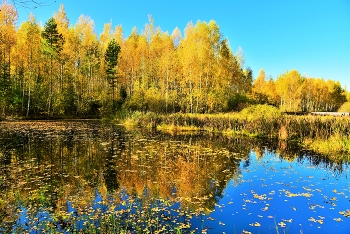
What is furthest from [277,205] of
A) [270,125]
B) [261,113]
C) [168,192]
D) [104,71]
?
[104,71]

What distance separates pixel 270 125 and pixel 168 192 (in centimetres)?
1409

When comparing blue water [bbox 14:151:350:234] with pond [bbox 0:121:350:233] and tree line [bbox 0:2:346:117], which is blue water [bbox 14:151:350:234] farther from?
tree line [bbox 0:2:346:117]

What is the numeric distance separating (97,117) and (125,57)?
10059mm

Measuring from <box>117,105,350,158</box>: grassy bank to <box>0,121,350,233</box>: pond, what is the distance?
2795mm

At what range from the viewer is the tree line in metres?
28.5

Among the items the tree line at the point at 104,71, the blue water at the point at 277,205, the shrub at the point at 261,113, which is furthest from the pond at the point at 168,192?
the tree line at the point at 104,71

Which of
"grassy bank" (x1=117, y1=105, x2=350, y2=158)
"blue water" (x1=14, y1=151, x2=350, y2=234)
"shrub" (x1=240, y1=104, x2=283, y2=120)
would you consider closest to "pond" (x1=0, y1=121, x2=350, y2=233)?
"blue water" (x1=14, y1=151, x2=350, y2=234)

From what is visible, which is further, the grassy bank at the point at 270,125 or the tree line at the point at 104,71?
the tree line at the point at 104,71

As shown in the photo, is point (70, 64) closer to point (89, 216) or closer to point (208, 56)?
point (208, 56)

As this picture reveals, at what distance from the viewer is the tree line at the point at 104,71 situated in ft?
93.4

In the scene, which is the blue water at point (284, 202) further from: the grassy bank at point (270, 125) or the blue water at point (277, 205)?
the grassy bank at point (270, 125)

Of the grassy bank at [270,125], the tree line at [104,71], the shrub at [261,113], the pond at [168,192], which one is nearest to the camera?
the pond at [168,192]

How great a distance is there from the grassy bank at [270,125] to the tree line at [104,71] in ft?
18.4

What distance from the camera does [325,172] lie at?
9258mm
